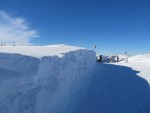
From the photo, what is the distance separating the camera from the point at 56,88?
969 cm

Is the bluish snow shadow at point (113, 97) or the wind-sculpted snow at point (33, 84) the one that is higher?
the wind-sculpted snow at point (33, 84)

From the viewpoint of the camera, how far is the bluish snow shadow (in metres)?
12.1

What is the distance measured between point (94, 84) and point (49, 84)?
7.95m

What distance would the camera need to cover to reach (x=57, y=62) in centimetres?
1011

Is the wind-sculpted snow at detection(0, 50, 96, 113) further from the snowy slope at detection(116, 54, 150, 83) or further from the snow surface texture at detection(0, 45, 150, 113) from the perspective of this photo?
the snowy slope at detection(116, 54, 150, 83)

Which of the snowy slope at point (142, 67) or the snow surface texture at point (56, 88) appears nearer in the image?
the snow surface texture at point (56, 88)

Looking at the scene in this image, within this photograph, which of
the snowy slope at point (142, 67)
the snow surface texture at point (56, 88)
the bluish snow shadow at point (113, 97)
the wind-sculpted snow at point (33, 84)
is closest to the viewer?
the wind-sculpted snow at point (33, 84)

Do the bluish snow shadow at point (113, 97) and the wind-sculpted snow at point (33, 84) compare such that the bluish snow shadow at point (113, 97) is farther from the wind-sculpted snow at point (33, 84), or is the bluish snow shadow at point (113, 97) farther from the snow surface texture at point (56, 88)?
the wind-sculpted snow at point (33, 84)

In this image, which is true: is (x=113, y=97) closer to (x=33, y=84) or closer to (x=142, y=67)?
(x=33, y=84)

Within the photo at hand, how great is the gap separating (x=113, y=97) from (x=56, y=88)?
18.9 ft

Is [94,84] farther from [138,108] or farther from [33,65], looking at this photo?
[33,65]

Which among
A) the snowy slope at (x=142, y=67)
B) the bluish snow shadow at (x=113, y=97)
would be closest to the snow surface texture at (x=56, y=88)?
the bluish snow shadow at (x=113, y=97)

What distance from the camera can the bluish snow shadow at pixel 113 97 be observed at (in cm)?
1209

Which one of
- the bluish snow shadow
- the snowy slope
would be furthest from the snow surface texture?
the snowy slope
